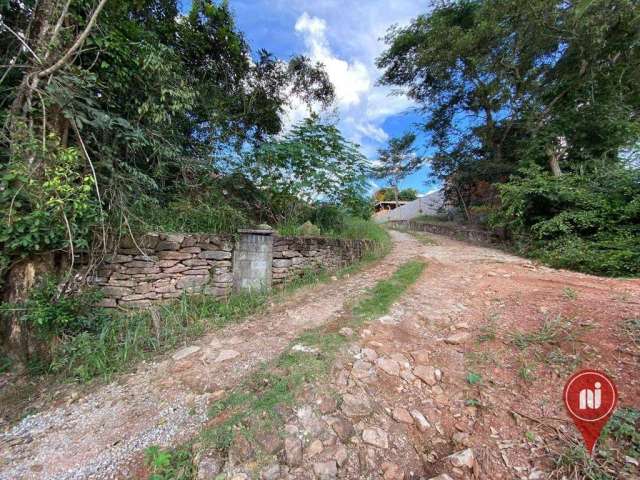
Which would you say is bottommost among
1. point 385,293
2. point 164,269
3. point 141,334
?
point 141,334

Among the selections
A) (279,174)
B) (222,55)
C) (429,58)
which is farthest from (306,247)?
(429,58)

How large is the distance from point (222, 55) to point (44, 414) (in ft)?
21.6

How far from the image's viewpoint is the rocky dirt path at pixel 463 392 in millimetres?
1378

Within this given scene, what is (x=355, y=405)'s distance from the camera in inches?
68.2

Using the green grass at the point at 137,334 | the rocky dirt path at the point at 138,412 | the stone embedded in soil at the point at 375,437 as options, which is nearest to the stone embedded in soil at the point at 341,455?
the stone embedded in soil at the point at 375,437

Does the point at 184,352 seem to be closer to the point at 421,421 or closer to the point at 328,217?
the point at 421,421

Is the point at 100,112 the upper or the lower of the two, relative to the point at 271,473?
upper

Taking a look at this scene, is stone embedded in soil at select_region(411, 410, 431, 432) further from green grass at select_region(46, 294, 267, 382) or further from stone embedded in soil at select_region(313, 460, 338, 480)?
green grass at select_region(46, 294, 267, 382)

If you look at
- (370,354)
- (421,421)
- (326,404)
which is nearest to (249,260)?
(370,354)

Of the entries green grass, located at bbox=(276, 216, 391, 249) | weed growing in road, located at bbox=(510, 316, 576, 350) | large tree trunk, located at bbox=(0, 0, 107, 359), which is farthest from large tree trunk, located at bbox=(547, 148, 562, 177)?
large tree trunk, located at bbox=(0, 0, 107, 359)

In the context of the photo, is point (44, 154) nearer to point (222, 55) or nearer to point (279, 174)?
point (279, 174)

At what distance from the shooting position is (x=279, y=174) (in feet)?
16.4

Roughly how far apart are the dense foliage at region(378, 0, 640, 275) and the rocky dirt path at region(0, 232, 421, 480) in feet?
19.4

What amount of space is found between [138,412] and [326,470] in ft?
4.99
